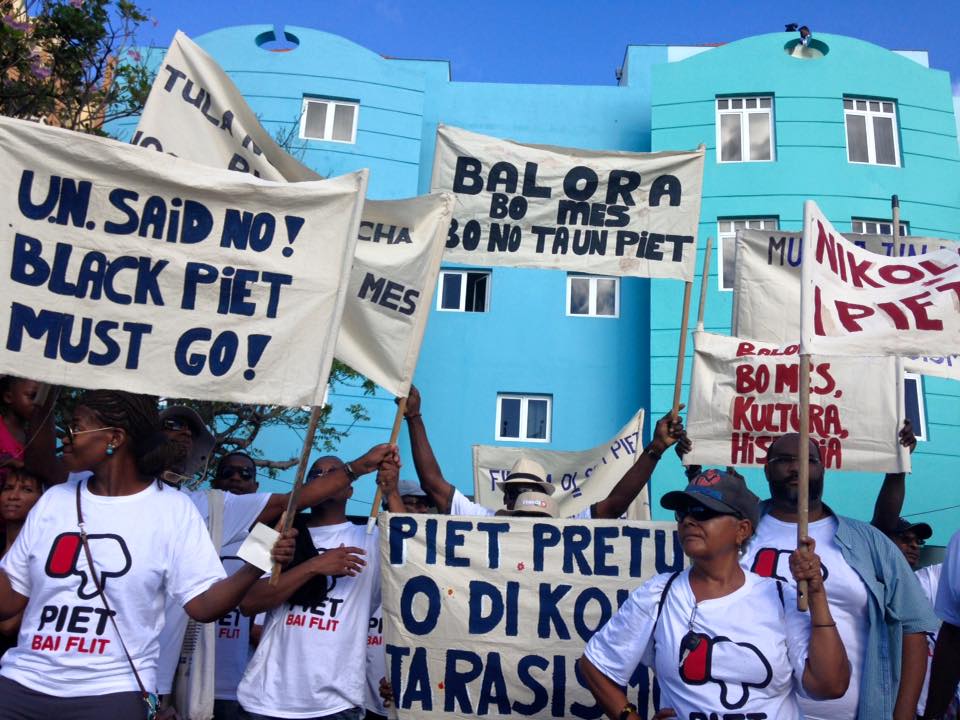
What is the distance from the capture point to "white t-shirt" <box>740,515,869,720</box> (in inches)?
156

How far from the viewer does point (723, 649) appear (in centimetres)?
345

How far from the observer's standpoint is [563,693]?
4777mm

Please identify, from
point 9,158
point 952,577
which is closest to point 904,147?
point 952,577

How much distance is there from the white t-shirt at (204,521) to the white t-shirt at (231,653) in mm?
698

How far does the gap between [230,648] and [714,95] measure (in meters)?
15.2

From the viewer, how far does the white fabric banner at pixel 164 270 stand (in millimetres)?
3992

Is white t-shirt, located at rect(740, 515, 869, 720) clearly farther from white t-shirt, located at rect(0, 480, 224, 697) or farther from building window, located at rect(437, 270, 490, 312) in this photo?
building window, located at rect(437, 270, 490, 312)

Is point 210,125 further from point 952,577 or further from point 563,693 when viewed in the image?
point 952,577

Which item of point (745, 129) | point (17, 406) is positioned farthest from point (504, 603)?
point (745, 129)

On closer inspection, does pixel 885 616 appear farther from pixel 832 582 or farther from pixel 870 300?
pixel 870 300

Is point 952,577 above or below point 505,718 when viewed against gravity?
above

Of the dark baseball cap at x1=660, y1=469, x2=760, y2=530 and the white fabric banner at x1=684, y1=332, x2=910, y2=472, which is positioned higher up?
the white fabric banner at x1=684, y1=332, x2=910, y2=472

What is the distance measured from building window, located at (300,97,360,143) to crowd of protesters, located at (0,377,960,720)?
1456 cm

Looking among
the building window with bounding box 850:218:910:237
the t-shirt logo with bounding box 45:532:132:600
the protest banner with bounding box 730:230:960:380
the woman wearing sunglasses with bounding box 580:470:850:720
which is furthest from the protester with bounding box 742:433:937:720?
the building window with bounding box 850:218:910:237
